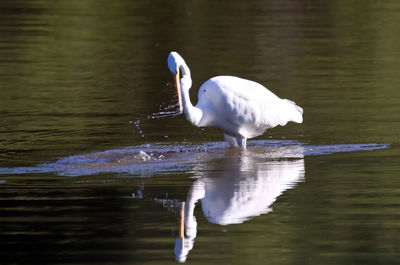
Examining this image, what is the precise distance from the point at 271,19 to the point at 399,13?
3.74 m

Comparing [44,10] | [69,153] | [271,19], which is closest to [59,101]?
[69,153]

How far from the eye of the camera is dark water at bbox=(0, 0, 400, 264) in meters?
7.44

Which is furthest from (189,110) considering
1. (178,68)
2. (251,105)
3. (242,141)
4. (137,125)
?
(137,125)

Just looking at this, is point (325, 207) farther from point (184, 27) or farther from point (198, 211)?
point (184, 27)

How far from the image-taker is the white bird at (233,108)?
11242mm

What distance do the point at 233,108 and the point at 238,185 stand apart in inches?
83.5

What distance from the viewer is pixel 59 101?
48.5ft

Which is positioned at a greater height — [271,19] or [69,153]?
[271,19]

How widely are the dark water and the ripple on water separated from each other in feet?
0.08

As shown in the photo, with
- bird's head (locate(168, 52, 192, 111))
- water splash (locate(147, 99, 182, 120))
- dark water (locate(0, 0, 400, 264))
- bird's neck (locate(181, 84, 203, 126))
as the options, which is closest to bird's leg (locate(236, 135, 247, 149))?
dark water (locate(0, 0, 400, 264))

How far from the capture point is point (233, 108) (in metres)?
11.5

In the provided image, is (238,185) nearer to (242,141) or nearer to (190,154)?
(190,154)

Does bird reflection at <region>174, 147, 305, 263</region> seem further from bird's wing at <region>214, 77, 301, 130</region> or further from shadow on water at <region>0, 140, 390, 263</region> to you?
bird's wing at <region>214, 77, 301, 130</region>

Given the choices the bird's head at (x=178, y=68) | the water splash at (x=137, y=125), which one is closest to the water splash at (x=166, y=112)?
the water splash at (x=137, y=125)
